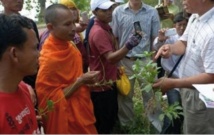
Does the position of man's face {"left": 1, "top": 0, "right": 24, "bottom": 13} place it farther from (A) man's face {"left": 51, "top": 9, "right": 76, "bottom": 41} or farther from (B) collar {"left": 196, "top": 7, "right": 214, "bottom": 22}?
(B) collar {"left": 196, "top": 7, "right": 214, "bottom": 22}

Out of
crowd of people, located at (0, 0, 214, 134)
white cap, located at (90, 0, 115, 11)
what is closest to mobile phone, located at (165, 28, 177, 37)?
crowd of people, located at (0, 0, 214, 134)

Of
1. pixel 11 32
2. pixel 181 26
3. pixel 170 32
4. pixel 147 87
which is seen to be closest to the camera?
pixel 11 32

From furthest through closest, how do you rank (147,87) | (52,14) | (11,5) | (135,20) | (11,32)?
1. (135,20)
2. (11,5)
3. (52,14)
4. (147,87)
5. (11,32)

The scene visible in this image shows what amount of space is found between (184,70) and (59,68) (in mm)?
945

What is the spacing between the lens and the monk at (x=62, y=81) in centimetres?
278

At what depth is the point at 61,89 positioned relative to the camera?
2809mm

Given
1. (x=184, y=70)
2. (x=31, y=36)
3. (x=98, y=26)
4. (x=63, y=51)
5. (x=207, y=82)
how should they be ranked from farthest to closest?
(x=98, y=26) < (x=63, y=51) < (x=184, y=70) < (x=207, y=82) < (x=31, y=36)

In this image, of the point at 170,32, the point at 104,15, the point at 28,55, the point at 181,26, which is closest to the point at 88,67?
the point at 104,15

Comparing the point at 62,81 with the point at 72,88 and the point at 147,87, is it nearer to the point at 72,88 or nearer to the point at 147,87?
the point at 72,88

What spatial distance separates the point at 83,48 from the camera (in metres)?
3.61

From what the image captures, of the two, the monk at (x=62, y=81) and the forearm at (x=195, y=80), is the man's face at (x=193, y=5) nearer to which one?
the forearm at (x=195, y=80)

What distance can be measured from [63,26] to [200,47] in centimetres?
107

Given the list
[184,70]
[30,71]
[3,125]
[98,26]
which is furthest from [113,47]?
[3,125]

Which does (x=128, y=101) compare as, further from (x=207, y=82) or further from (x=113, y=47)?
(x=207, y=82)
